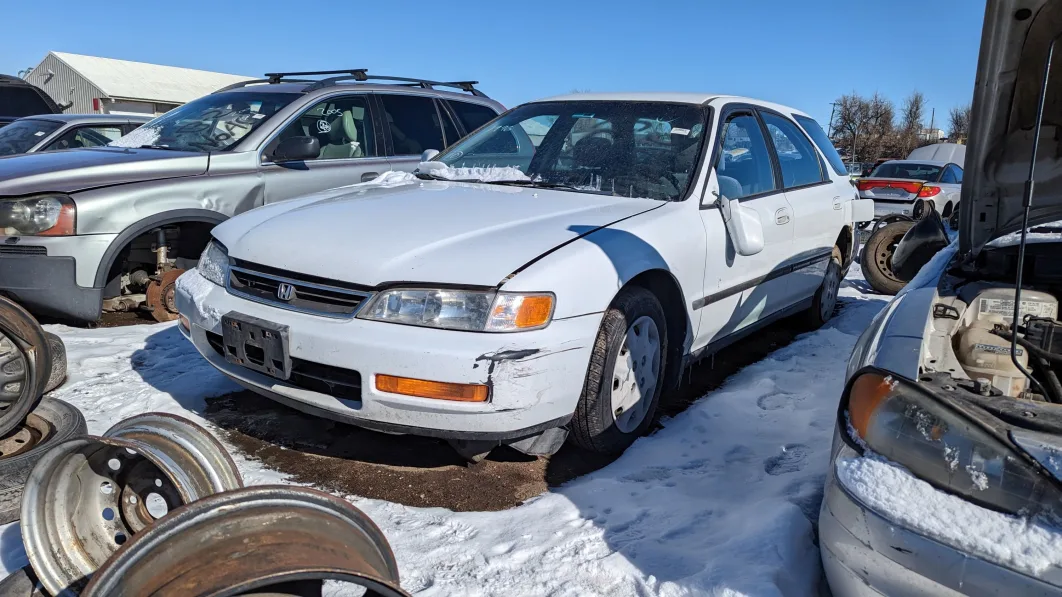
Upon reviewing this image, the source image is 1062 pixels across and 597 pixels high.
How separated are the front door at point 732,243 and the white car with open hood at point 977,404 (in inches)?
41.8

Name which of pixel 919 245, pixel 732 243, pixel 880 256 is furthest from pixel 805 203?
pixel 880 256

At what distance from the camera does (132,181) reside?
467 cm

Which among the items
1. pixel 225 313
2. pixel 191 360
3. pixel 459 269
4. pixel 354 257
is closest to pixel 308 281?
pixel 354 257

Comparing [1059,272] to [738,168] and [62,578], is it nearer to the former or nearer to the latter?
[738,168]

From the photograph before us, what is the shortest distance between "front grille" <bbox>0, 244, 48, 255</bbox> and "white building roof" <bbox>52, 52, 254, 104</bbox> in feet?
132

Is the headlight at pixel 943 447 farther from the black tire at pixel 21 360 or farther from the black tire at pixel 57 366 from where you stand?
the black tire at pixel 57 366

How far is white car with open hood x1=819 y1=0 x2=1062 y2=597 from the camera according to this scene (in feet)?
5.46

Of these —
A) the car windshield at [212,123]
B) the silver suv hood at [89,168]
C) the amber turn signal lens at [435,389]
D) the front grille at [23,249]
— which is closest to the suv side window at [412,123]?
the car windshield at [212,123]

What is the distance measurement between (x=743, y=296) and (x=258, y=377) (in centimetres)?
245

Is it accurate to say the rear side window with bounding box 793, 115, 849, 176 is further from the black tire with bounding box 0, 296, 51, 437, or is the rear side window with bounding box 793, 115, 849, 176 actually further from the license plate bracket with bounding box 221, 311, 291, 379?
the black tire with bounding box 0, 296, 51, 437

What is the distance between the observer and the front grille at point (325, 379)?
2783 mm

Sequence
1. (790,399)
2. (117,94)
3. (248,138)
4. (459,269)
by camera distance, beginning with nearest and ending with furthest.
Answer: (459,269) < (790,399) < (248,138) < (117,94)

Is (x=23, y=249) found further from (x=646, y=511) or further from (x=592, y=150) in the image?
(x=646, y=511)

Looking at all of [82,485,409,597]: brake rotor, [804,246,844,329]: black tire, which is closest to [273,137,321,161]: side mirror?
[804,246,844,329]: black tire
